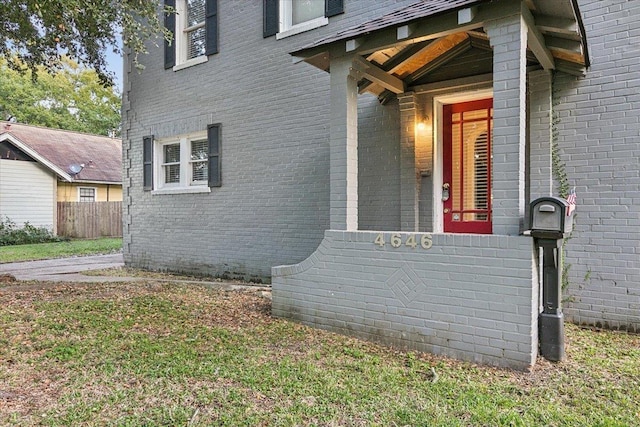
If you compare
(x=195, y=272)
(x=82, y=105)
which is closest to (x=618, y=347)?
(x=195, y=272)

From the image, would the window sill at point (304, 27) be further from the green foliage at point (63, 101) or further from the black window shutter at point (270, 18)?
the green foliage at point (63, 101)

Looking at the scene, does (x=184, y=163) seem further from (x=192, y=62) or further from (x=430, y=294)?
(x=430, y=294)

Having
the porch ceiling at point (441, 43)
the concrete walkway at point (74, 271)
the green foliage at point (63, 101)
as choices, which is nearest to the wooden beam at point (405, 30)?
the porch ceiling at point (441, 43)

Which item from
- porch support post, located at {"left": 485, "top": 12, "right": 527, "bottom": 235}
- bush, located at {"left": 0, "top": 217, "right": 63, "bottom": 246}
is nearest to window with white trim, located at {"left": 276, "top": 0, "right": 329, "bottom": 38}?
porch support post, located at {"left": 485, "top": 12, "right": 527, "bottom": 235}

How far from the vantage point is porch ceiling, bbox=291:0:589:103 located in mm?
3742

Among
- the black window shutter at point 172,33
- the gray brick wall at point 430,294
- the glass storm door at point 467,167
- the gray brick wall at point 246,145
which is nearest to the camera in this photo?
the gray brick wall at point 430,294

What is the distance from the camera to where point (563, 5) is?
3.64 meters

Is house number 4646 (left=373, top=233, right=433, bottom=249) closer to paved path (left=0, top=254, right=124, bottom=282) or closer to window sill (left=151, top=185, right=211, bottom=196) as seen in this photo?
window sill (left=151, top=185, right=211, bottom=196)

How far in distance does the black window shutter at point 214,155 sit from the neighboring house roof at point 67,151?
1338 centimetres

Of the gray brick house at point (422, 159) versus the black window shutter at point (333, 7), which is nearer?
the gray brick house at point (422, 159)

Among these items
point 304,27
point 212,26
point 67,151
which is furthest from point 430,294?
point 67,151

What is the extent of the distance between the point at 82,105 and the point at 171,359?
3432 cm

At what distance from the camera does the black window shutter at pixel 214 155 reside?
317 inches

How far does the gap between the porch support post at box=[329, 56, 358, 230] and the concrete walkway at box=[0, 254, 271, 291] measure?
268 centimetres
